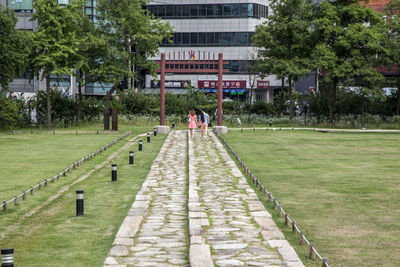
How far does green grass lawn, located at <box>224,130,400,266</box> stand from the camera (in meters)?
9.55

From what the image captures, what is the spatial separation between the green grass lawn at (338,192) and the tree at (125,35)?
575 inches

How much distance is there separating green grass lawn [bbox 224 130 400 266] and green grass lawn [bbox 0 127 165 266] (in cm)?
345

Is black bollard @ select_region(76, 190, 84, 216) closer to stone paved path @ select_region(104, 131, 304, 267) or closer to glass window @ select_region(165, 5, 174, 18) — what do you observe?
stone paved path @ select_region(104, 131, 304, 267)

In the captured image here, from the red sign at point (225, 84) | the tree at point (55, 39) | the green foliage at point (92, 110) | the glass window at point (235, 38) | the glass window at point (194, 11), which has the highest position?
the glass window at point (194, 11)

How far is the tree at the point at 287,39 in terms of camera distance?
44094 millimetres

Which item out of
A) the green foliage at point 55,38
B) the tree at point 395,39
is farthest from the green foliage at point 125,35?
the tree at point 395,39

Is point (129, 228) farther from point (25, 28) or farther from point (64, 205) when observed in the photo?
point (25, 28)

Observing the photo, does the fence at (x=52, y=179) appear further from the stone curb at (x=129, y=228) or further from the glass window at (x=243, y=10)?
the glass window at (x=243, y=10)

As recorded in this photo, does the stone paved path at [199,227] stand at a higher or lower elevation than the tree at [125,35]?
lower

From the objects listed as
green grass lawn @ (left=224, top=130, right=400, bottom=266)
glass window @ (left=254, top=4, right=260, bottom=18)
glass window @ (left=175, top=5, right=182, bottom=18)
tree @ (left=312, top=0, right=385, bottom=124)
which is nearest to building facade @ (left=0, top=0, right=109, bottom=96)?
glass window @ (left=175, top=5, right=182, bottom=18)

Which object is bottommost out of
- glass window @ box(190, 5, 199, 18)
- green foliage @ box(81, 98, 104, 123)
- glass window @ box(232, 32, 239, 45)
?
green foliage @ box(81, 98, 104, 123)

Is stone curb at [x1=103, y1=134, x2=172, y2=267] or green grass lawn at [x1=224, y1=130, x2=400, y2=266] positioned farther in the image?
green grass lawn at [x1=224, y1=130, x2=400, y2=266]

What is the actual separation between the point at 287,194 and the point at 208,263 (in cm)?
672

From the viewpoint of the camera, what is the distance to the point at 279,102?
171ft
